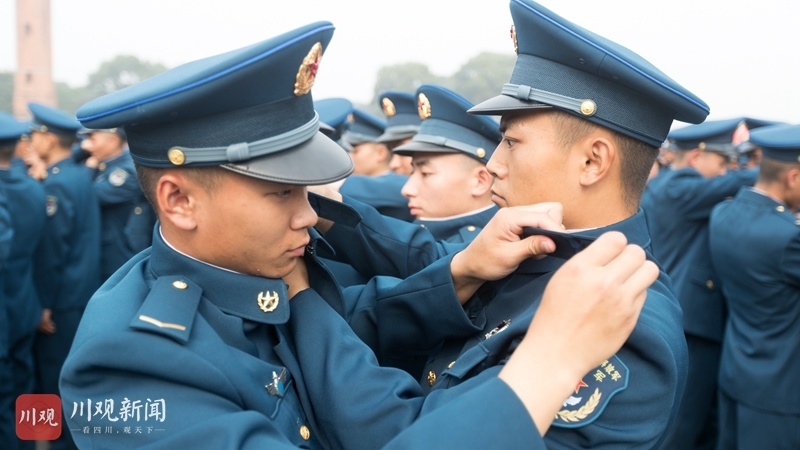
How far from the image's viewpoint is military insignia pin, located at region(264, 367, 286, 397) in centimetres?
172

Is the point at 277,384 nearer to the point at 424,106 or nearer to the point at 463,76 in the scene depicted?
the point at 424,106

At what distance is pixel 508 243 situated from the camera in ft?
6.31

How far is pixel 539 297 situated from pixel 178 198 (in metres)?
0.95

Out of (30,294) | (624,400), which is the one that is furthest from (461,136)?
(30,294)

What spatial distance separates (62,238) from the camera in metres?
6.34

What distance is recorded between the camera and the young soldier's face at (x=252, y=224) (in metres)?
1.73

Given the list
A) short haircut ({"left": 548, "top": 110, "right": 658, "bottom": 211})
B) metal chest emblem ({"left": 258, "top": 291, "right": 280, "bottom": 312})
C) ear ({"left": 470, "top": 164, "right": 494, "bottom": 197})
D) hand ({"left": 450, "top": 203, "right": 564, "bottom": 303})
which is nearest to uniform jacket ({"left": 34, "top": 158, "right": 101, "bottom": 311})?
ear ({"left": 470, "top": 164, "right": 494, "bottom": 197})

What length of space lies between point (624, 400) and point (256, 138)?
1029 millimetres

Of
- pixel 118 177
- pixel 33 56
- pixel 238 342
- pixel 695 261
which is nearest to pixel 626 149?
pixel 238 342

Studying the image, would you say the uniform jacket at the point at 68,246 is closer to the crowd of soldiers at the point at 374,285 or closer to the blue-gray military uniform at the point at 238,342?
the crowd of soldiers at the point at 374,285

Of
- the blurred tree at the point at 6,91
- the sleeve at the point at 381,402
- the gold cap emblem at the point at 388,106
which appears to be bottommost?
the blurred tree at the point at 6,91

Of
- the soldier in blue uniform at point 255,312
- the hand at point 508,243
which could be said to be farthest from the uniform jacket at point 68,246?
the hand at point 508,243

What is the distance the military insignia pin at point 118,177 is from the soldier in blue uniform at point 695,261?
495 centimetres

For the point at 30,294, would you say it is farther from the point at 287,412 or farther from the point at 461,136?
the point at 287,412
